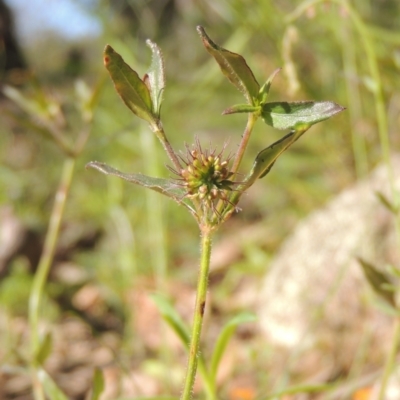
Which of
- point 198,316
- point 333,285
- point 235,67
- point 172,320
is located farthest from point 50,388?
point 333,285

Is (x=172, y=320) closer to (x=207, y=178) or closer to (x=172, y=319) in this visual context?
(x=172, y=319)

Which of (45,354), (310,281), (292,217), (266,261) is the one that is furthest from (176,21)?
(45,354)

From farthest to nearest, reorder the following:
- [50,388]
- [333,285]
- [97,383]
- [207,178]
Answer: [333,285], [50,388], [97,383], [207,178]

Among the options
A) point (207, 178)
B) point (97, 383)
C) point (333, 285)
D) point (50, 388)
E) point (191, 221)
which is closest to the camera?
point (207, 178)

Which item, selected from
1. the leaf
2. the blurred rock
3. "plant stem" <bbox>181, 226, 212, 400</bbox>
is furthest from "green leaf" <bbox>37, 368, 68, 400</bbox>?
the blurred rock

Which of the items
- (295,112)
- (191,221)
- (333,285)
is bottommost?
(295,112)

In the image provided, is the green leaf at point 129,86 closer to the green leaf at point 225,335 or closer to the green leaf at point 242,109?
the green leaf at point 242,109
